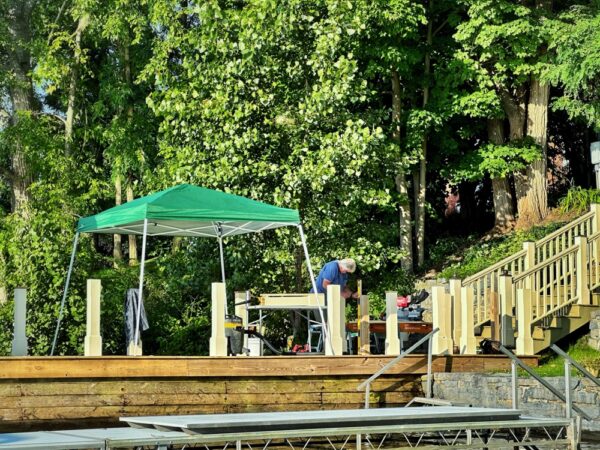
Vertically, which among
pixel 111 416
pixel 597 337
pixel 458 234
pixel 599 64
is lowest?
pixel 111 416

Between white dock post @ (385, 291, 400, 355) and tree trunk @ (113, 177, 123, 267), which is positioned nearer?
white dock post @ (385, 291, 400, 355)

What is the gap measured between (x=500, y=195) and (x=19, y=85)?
37.8 feet

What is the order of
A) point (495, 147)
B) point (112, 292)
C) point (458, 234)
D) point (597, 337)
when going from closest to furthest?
point (597, 337), point (112, 292), point (495, 147), point (458, 234)

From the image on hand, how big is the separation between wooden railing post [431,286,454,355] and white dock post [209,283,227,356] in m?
2.78

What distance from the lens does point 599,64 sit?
65.1 ft

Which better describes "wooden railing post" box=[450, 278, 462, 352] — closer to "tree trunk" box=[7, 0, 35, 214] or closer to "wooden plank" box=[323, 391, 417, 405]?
"wooden plank" box=[323, 391, 417, 405]

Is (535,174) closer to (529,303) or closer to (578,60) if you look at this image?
(578,60)

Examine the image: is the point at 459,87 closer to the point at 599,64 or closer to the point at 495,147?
the point at 495,147

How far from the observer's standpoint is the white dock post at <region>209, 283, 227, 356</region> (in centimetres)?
1452

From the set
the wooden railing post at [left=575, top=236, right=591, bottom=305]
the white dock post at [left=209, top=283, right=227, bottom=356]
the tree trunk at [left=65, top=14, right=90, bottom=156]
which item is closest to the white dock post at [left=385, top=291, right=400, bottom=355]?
the white dock post at [left=209, top=283, right=227, bottom=356]

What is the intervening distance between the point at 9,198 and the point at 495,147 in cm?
1386

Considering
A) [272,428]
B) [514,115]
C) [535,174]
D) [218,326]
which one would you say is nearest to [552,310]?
[218,326]

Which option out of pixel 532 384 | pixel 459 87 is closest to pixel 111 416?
pixel 532 384

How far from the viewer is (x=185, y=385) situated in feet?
45.3
